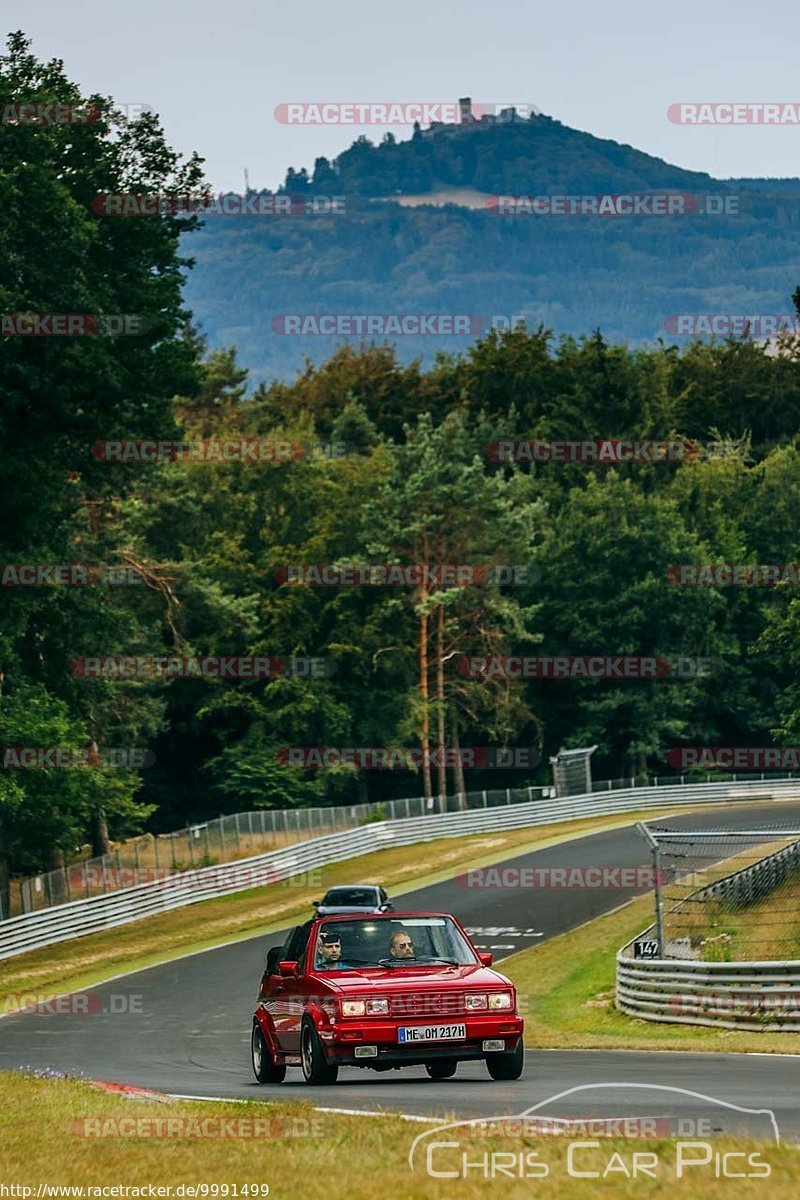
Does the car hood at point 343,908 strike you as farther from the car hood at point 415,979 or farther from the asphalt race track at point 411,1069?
the car hood at point 415,979

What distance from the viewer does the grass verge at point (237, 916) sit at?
135ft

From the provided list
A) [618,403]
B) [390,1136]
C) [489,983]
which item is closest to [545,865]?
[489,983]

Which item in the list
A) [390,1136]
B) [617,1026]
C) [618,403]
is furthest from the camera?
[618,403]

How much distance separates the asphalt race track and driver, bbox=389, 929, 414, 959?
1.15m

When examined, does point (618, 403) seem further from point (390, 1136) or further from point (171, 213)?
point (390, 1136)

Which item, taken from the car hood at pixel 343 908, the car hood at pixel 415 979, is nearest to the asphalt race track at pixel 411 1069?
the car hood at pixel 415 979

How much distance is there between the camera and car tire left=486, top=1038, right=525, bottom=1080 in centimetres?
1566

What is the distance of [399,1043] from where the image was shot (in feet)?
50.3

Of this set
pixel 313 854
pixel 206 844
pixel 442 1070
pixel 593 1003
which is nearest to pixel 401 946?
pixel 442 1070

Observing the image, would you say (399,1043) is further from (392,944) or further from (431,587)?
(431,587)

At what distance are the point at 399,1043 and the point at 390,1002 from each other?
13.7 inches

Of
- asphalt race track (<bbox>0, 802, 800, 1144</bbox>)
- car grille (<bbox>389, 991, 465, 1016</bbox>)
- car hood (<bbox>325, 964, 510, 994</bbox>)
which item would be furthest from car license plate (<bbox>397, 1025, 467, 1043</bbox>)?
asphalt race track (<bbox>0, 802, 800, 1144</bbox>)

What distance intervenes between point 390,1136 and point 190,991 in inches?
985

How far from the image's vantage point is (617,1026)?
27.5 metres
